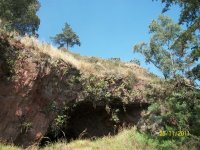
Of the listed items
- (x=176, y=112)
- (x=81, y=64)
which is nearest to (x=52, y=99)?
(x=81, y=64)

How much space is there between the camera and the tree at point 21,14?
2664cm

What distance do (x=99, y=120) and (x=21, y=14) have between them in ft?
63.0

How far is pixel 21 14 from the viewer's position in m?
31.7

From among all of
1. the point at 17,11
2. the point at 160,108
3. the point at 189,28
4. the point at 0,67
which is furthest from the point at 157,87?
the point at 17,11

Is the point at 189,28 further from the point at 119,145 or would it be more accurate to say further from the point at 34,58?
the point at 34,58

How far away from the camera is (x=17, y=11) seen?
30297 millimetres

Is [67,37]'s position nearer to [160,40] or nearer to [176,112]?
[160,40]

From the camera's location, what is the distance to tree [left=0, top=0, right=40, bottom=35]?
87.4ft

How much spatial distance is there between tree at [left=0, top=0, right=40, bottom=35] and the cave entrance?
34.6ft

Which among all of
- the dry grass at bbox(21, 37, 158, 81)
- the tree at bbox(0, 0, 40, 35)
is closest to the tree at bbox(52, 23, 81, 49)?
the tree at bbox(0, 0, 40, 35)
